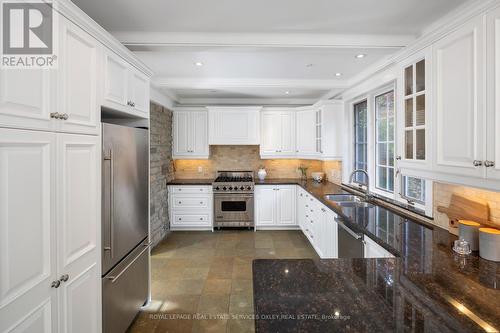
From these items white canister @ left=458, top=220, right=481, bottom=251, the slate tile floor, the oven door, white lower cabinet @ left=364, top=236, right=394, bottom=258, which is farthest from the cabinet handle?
the oven door

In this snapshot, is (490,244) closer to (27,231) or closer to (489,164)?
(489,164)

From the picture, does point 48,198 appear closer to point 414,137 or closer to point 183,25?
point 183,25

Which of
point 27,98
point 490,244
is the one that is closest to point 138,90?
point 27,98

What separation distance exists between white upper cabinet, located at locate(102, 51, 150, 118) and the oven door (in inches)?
104

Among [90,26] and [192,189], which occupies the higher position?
[90,26]

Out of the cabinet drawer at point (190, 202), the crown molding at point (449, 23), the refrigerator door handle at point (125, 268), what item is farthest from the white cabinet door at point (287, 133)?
the refrigerator door handle at point (125, 268)

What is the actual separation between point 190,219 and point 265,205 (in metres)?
1.46

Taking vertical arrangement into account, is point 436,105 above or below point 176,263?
above

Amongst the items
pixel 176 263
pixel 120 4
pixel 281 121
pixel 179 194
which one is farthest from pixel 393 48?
pixel 179 194

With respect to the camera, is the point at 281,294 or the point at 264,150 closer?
the point at 281,294

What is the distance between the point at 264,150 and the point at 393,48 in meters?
3.01

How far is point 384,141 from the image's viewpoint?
10.7 feet

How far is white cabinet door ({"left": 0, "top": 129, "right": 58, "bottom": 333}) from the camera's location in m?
1.08

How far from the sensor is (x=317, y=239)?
362 centimetres
